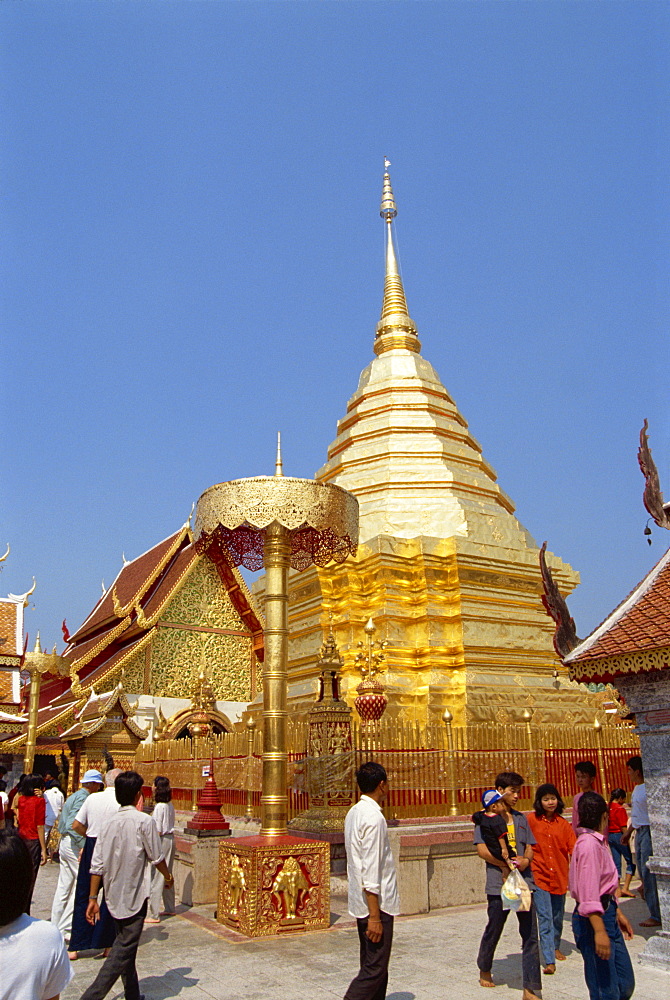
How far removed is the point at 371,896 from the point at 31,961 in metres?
2.42

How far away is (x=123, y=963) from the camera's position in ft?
14.7

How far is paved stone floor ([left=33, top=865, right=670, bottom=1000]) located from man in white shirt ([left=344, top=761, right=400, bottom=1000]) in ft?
3.40

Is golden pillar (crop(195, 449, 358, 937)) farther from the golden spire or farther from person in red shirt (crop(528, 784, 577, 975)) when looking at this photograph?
the golden spire

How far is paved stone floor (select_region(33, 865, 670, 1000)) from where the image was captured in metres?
5.11

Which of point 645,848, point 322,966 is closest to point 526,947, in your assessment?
point 322,966

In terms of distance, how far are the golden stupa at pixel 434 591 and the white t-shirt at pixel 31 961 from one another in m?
11.4

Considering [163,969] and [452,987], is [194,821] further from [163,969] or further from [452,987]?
[452,987]

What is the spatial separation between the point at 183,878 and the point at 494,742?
3.85 meters

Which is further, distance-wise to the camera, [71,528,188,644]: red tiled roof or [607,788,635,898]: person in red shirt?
[71,528,188,644]: red tiled roof

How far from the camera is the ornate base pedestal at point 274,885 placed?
6484 millimetres

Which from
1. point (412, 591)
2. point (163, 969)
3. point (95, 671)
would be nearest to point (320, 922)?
point (163, 969)

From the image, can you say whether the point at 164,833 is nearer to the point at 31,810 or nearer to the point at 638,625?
the point at 31,810

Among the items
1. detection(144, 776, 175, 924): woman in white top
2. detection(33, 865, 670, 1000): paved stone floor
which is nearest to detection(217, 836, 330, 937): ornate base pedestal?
detection(33, 865, 670, 1000): paved stone floor

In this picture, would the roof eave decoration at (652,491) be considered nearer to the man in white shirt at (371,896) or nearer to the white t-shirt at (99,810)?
the man in white shirt at (371,896)
